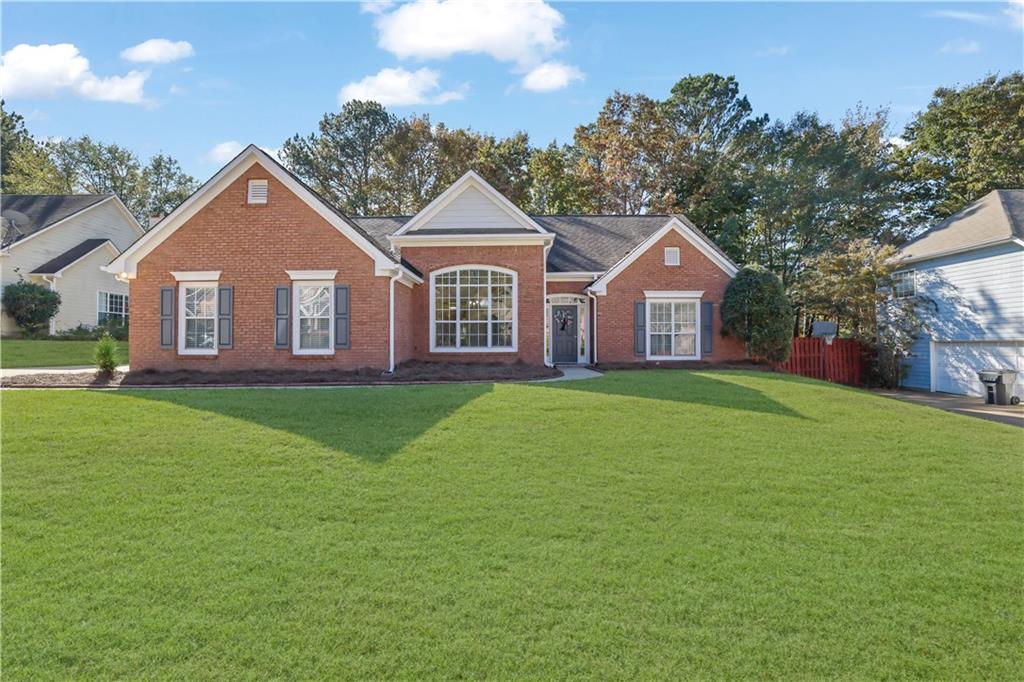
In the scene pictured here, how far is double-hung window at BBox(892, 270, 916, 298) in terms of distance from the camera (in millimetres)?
23297

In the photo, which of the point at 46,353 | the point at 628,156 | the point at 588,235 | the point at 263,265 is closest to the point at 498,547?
the point at 263,265

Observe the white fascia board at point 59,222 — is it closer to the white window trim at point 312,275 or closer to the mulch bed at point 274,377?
the mulch bed at point 274,377

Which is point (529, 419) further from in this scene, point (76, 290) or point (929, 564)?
point (76, 290)

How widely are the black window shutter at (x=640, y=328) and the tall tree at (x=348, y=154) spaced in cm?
2799

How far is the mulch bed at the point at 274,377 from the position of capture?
1305cm

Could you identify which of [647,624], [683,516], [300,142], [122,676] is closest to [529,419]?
[683,516]

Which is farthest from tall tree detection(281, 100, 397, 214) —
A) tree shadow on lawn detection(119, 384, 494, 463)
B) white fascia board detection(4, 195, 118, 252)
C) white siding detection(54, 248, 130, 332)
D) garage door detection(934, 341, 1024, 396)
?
garage door detection(934, 341, 1024, 396)

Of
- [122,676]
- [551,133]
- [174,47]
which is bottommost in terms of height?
[122,676]

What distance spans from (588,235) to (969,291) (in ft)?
43.3

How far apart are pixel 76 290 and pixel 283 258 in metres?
18.2

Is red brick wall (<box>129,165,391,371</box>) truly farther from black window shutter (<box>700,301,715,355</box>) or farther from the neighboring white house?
the neighboring white house

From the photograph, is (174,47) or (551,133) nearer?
(174,47)

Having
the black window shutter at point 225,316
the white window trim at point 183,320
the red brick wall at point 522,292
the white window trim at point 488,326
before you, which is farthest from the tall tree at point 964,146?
the white window trim at point 183,320

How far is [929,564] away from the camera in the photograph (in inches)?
194
